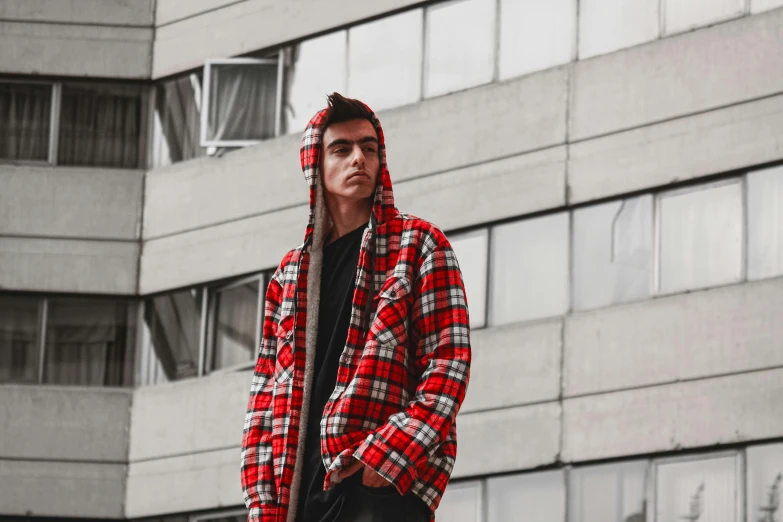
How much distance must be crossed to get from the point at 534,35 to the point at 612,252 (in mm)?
2997

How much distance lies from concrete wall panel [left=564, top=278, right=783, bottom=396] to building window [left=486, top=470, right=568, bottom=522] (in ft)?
3.67

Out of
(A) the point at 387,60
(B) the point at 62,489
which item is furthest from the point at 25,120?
(A) the point at 387,60

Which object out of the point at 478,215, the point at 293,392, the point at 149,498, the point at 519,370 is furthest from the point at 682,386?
the point at 293,392

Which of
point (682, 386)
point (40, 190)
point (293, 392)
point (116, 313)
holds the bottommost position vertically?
point (293, 392)

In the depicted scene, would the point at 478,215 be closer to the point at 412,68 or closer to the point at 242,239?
the point at 412,68

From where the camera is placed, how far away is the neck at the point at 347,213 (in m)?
6.11

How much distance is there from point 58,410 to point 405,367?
20.8m

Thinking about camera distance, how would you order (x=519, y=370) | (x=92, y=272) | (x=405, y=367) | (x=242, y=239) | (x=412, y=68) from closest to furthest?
1. (x=405, y=367)
2. (x=519, y=370)
3. (x=412, y=68)
4. (x=242, y=239)
5. (x=92, y=272)

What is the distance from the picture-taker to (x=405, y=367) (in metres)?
5.69

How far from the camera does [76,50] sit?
26.6m

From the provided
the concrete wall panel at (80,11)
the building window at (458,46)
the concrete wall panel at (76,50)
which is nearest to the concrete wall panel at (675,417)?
the building window at (458,46)

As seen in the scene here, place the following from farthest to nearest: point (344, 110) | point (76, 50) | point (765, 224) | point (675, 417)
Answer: point (76, 50)
point (675, 417)
point (765, 224)
point (344, 110)

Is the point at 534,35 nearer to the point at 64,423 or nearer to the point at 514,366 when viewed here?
the point at 514,366

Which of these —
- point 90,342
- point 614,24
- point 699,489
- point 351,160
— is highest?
point 614,24
